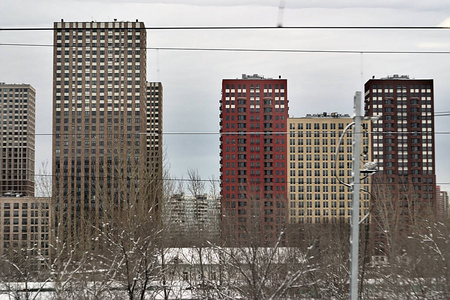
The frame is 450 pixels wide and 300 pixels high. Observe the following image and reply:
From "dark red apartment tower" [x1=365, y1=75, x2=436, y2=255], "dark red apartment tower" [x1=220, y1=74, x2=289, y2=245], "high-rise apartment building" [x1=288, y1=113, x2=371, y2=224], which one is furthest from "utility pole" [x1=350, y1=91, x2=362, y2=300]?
"dark red apartment tower" [x1=365, y1=75, x2=436, y2=255]

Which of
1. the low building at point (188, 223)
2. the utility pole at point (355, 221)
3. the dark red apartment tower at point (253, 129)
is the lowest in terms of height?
the low building at point (188, 223)

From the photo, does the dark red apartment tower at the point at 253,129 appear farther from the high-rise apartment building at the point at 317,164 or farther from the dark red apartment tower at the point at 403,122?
the dark red apartment tower at the point at 403,122

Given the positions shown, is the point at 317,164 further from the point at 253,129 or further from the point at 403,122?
the point at 403,122

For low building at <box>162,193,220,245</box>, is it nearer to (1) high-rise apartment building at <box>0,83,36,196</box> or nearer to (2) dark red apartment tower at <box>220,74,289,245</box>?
(2) dark red apartment tower at <box>220,74,289,245</box>

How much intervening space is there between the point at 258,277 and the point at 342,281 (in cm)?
685

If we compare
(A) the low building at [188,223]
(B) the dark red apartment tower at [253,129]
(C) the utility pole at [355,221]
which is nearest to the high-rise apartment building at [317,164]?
(B) the dark red apartment tower at [253,129]

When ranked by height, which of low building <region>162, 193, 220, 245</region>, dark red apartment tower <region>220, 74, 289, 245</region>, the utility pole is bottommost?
low building <region>162, 193, 220, 245</region>

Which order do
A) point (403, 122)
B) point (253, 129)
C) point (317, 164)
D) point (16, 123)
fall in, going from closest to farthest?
point (317, 164), point (253, 129), point (403, 122), point (16, 123)

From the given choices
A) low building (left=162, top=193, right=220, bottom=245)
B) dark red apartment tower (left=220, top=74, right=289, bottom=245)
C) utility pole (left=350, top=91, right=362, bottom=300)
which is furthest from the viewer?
dark red apartment tower (left=220, top=74, right=289, bottom=245)

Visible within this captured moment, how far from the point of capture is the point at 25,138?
198 meters

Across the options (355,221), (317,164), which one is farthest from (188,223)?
(317,164)

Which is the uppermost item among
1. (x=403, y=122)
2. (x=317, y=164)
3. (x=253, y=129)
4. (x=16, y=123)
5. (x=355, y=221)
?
(x=16, y=123)

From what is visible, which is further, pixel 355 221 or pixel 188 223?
pixel 188 223

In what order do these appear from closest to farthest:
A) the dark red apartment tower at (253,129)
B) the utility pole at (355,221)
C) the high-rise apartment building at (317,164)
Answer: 1. the utility pole at (355,221)
2. the high-rise apartment building at (317,164)
3. the dark red apartment tower at (253,129)
